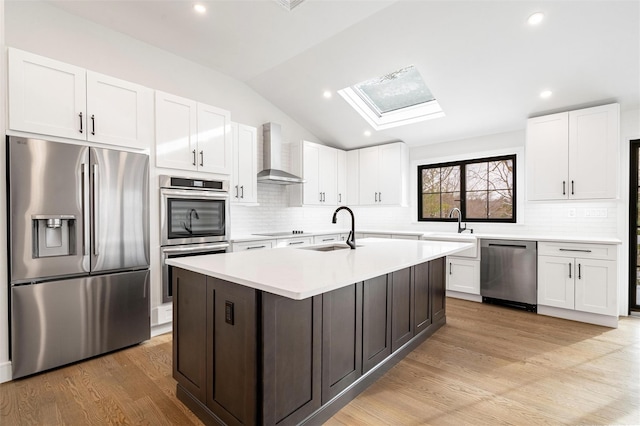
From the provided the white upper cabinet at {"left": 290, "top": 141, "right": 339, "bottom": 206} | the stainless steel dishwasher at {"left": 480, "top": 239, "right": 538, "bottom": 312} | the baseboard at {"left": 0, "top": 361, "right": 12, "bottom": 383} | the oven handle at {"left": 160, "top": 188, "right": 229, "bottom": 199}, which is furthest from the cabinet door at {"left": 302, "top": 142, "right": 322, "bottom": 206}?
the baseboard at {"left": 0, "top": 361, "right": 12, "bottom": 383}

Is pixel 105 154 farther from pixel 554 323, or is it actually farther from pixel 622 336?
pixel 622 336

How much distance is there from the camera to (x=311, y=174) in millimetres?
5430

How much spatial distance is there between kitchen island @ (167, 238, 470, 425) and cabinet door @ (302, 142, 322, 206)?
2912mm

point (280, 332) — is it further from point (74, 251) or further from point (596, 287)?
point (596, 287)

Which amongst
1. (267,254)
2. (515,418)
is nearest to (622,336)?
(515,418)

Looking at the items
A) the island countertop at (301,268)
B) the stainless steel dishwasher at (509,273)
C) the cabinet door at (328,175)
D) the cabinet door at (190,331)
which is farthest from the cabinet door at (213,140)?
the stainless steel dishwasher at (509,273)

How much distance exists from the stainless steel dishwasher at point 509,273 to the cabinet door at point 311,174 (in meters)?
2.64

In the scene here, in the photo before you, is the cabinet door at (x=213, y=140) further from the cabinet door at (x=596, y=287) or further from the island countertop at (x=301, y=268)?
the cabinet door at (x=596, y=287)

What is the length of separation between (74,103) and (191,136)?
1.05m

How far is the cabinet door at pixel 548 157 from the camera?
3.93 m

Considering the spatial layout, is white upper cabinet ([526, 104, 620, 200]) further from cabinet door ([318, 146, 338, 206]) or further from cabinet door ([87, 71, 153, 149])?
cabinet door ([87, 71, 153, 149])

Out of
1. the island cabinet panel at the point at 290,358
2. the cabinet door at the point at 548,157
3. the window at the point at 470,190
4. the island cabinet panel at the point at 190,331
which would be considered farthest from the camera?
the window at the point at 470,190

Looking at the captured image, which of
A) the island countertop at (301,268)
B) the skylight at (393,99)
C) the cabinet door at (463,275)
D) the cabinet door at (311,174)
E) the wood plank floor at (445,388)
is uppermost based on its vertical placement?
the skylight at (393,99)

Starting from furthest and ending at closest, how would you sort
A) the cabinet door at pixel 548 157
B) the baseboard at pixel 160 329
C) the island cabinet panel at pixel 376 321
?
the cabinet door at pixel 548 157
the baseboard at pixel 160 329
the island cabinet panel at pixel 376 321
